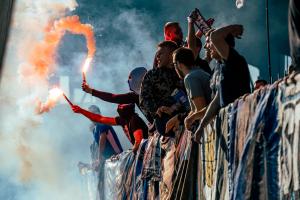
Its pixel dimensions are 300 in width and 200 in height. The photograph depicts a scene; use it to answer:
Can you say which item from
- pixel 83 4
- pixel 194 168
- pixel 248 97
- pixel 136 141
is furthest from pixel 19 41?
pixel 248 97

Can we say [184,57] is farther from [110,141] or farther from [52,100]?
[52,100]

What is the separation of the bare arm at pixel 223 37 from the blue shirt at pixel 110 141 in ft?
26.3

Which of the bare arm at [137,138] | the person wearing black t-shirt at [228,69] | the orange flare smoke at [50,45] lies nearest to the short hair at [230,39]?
the person wearing black t-shirt at [228,69]

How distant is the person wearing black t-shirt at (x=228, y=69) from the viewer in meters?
8.28

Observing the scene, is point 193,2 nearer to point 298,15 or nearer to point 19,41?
point 19,41

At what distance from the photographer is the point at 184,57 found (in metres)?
9.37

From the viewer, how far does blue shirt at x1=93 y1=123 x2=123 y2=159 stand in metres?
16.3

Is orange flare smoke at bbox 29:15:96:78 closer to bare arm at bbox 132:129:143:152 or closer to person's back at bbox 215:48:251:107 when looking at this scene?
bare arm at bbox 132:129:143:152

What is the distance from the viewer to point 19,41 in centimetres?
2112

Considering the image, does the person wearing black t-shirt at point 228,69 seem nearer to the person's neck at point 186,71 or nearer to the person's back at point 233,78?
the person's back at point 233,78

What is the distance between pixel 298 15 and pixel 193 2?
11.1 metres

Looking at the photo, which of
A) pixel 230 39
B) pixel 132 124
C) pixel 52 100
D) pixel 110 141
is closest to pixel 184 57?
pixel 230 39

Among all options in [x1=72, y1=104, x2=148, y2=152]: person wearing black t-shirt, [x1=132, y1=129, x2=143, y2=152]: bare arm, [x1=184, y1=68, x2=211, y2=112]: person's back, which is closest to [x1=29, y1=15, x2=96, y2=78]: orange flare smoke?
[x1=72, y1=104, x2=148, y2=152]: person wearing black t-shirt

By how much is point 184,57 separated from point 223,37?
3.37ft
